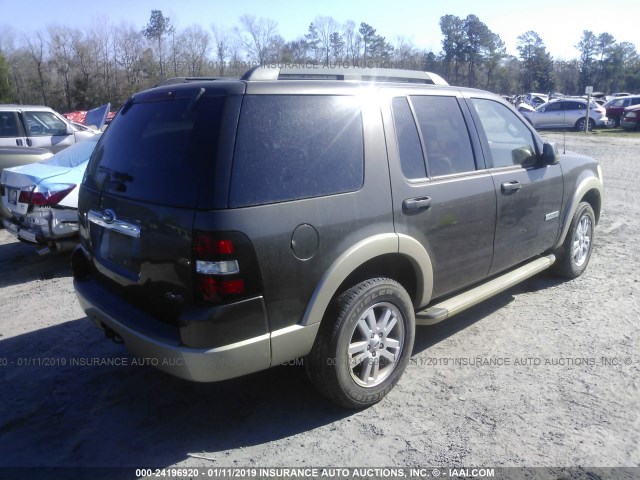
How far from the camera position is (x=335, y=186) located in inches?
115

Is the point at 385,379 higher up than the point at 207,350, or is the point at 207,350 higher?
the point at 207,350

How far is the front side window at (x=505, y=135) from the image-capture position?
13.7 feet

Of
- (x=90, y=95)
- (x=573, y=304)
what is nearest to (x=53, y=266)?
(x=573, y=304)

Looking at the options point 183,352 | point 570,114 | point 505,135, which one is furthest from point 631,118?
point 183,352

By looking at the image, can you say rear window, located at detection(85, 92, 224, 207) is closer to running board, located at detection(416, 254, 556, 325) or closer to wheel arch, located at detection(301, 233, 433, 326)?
wheel arch, located at detection(301, 233, 433, 326)

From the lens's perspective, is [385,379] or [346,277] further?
[385,379]

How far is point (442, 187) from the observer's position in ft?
11.6

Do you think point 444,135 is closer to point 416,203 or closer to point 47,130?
point 416,203

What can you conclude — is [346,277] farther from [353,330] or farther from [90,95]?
[90,95]

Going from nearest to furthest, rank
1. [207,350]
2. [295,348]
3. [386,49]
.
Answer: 1. [207,350]
2. [295,348]
3. [386,49]

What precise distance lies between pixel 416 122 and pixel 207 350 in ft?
6.71

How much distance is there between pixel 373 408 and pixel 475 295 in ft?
4.02

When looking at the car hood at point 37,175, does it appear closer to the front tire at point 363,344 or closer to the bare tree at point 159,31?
the front tire at point 363,344

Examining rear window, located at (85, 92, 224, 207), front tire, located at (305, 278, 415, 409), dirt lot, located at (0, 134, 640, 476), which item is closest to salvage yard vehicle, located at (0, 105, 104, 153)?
dirt lot, located at (0, 134, 640, 476)
